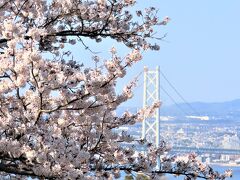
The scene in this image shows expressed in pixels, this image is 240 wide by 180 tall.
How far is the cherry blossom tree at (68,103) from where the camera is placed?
242 centimetres

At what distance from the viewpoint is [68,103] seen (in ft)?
→ 8.73

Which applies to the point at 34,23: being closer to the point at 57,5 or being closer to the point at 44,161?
the point at 57,5

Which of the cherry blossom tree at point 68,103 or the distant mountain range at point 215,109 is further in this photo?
the distant mountain range at point 215,109

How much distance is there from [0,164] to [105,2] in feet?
4.44

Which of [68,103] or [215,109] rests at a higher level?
[215,109]

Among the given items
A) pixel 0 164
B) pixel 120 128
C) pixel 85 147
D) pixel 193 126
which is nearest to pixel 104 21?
pixel 120 128

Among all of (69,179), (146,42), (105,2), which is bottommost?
(69,179)

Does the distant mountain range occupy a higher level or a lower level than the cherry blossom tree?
higher

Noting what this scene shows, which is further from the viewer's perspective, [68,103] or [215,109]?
[215,109]

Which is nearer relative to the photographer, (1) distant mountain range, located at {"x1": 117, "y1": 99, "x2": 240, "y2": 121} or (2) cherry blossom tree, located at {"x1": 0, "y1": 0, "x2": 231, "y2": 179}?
(2) cherry blossom tree, located at {"x1": 0, "y1": 0, "x2": 231, "y2": 179}

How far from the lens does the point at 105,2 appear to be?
3.56 metres

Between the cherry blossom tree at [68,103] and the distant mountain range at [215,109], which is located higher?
the distant mountain range at [215,109]

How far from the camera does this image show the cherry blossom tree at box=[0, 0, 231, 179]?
2418mm

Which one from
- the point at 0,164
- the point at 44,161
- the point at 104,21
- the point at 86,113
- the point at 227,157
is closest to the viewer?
the point at 44,161
